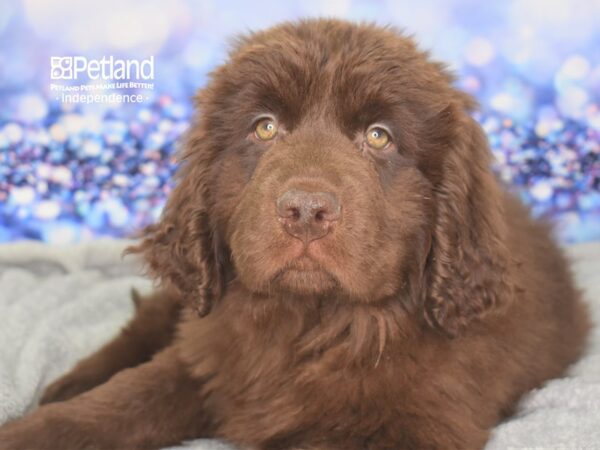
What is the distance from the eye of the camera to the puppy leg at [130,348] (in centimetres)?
318

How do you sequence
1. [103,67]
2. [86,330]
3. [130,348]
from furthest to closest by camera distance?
[103,67]
[86,330]
[130,348]

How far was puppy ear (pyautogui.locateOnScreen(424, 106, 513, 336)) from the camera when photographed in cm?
259

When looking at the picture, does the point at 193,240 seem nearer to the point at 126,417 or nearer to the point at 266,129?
the point at 266,129

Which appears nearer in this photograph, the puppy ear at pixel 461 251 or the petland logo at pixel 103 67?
the puppy ear at pixel 461 251

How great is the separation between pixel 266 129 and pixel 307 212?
51cm

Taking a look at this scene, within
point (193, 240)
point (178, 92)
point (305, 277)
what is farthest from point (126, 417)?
point (178, 92)

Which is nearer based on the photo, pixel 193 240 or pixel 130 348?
pixel 193 240

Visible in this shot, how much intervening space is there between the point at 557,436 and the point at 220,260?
1.19m

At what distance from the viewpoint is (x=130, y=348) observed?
342 centimetres

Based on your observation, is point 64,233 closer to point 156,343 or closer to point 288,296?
point 156,343

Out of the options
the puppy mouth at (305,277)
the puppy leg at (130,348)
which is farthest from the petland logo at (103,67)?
the puppy mouth at (305,277)

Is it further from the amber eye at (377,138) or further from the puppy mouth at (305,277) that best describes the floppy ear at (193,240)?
the amber eye at (377,138)
